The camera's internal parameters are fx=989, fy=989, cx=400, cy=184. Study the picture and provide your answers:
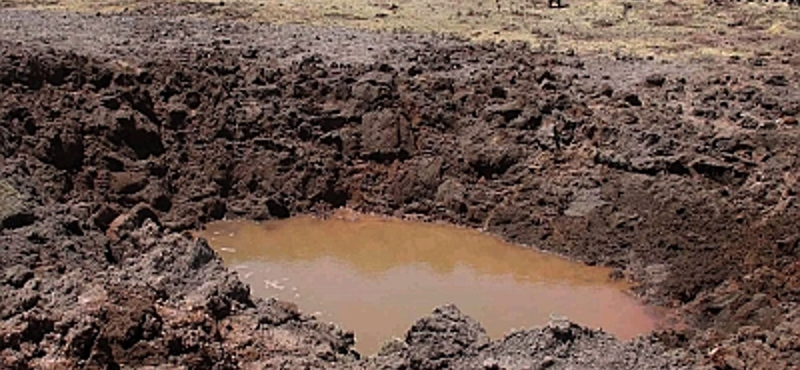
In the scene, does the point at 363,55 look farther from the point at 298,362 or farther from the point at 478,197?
the point at 298,362

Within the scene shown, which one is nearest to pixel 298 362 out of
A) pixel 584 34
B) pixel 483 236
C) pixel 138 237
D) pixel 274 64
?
pixel 138 237

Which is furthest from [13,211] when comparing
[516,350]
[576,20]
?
[576,20]

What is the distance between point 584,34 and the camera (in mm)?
27719

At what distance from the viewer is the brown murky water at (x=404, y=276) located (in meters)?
15.6

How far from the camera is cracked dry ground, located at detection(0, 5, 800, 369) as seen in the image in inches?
573

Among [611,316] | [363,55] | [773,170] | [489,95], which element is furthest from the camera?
[363,55]

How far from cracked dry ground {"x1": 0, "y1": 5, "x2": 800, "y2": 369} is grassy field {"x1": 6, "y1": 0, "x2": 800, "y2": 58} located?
259 cm

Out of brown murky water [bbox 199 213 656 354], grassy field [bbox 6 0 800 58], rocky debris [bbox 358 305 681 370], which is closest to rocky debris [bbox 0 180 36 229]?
brown murky water [bbox 199 213 656 354]

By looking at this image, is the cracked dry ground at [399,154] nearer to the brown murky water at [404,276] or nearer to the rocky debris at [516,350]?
the brown murky water at [404,276]

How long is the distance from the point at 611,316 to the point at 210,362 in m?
7.53

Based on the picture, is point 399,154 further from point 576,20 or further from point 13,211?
point 576,20

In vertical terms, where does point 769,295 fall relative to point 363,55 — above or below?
below

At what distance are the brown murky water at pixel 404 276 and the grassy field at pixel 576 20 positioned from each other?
873cm

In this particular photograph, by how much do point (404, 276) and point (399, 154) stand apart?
3.79 meters
